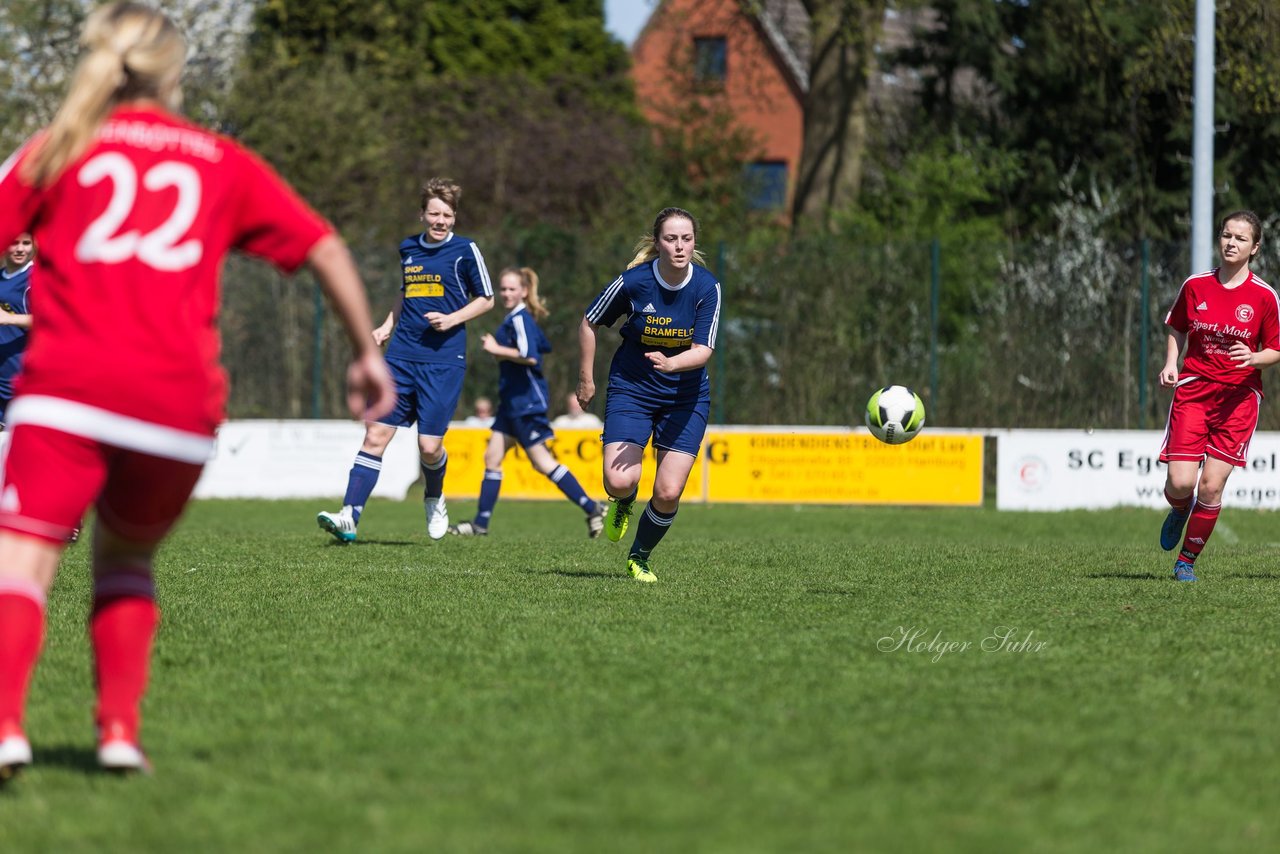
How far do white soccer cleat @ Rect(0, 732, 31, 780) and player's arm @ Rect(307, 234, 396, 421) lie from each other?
1123 millimetres

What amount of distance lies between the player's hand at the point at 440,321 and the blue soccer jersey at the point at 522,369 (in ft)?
8.24

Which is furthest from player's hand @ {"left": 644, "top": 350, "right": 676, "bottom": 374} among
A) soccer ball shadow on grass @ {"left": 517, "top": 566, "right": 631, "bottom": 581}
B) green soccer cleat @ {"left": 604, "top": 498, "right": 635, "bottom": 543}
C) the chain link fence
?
the chain link fence

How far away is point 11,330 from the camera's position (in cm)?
1110

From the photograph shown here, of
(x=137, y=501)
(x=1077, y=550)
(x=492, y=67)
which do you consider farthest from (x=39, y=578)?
(x=492, y=67)

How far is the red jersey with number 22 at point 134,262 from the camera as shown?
13.0 feet

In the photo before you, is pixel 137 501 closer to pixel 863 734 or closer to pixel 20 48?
pixel 863 734

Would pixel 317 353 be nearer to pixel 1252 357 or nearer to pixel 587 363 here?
pixel 587 363

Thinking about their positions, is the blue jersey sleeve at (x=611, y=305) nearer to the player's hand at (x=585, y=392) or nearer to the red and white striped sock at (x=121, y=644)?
the player's hand at (x=585, y=392)

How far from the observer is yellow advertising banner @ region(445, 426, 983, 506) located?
19531 mm

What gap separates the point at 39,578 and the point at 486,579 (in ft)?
16.3

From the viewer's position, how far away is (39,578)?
4.11 m

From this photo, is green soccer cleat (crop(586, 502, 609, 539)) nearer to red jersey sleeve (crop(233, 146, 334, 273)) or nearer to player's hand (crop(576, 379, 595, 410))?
player's hand (crop(576, 379, 595, 410))

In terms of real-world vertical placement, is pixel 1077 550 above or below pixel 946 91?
below

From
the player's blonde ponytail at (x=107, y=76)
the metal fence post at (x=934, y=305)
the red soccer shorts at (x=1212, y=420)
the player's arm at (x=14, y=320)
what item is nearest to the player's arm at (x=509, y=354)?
the player's arm at (x=14, y=320)
